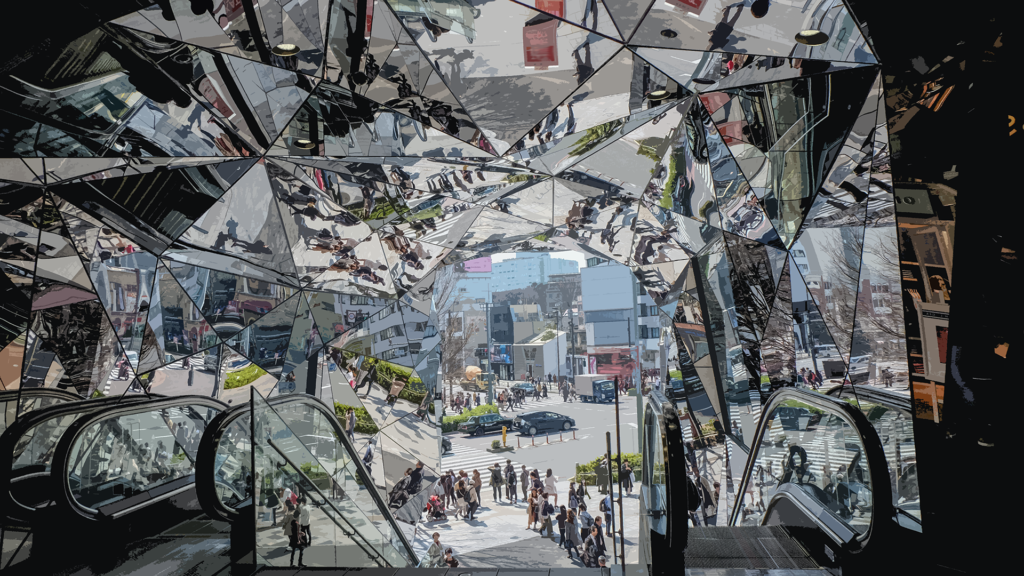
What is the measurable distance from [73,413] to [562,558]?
28.7 feet

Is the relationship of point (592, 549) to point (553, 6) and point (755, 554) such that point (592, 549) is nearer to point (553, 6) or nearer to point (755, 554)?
point (755, 554)

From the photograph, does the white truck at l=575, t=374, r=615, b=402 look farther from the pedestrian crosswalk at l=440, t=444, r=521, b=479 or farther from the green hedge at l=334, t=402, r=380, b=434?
the green hedge at l=334, t=402, r=380, b=434

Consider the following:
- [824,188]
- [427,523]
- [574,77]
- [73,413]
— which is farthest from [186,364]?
[824,188]

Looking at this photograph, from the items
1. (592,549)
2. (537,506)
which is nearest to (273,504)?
(592,549)

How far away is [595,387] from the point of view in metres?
20.2

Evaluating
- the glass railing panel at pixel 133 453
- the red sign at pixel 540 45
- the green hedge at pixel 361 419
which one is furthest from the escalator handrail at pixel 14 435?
the red sign at pixel 540 45

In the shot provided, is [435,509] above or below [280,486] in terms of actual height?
below

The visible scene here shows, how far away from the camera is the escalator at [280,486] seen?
14.5 ft

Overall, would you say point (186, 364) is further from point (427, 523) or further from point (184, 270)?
point (427, 523)

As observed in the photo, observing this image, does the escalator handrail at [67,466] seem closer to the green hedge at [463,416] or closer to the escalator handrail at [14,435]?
the escalator handrail at [14,435]

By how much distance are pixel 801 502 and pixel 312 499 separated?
12.8 ft

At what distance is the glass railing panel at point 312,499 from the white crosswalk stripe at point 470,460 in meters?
10.9

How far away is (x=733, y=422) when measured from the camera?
8.62 metres

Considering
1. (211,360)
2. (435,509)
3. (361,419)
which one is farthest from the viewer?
(435,509)
